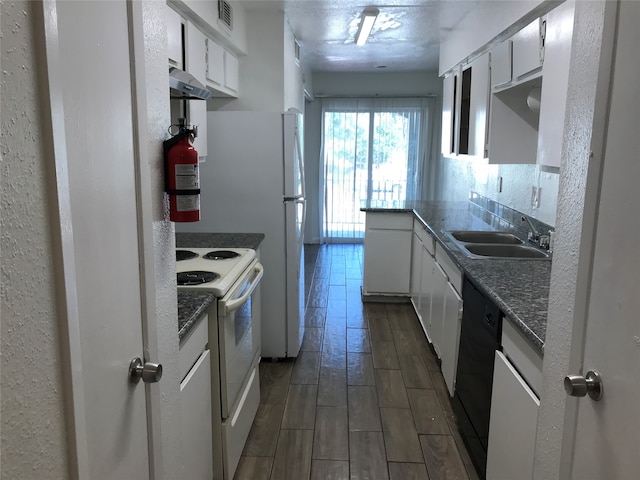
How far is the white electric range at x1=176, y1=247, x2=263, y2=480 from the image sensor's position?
2.01m

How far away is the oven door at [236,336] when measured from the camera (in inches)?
79.5

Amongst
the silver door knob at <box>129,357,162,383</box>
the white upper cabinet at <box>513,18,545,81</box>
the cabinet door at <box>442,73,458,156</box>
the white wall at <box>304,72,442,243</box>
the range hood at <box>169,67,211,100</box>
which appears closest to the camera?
the silver door knob at <box>129,357,162,383</box>

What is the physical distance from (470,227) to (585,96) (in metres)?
2.68

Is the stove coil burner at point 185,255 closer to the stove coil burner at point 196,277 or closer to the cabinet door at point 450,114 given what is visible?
the stove coil burner at point 196,277

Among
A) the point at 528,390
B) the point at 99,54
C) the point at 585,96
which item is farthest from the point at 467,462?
the point at 99,54

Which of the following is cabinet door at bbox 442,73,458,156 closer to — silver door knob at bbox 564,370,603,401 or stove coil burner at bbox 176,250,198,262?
stove coil burner at bbox 176,250,198,262

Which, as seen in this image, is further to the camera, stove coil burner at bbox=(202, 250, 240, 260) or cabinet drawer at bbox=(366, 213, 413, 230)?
cabinet drawer at bbox=(366, 213, 413, 230)

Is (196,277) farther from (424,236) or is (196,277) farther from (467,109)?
(467,109)

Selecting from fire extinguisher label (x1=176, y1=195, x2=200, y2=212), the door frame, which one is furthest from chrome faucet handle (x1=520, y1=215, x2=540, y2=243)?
fire extinguisher label (x1=176, y1=195, x2=200, y2=212)

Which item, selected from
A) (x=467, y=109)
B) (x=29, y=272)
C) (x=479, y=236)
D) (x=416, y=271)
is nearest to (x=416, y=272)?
(x=416, y=271)

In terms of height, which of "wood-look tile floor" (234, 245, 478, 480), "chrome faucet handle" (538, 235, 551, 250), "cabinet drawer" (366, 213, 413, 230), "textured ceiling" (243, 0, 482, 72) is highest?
"textured ceiling" (243, 0, 482, 72)

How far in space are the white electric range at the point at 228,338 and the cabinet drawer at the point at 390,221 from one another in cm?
205

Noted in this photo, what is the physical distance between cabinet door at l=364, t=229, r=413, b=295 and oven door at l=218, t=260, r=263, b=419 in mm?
2106

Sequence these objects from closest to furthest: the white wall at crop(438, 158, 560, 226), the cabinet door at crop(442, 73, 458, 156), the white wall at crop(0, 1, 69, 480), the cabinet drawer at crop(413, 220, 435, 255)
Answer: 1. the white wall at crop(0, 1, 69, 480)
2. the white wall at crop(438, 158, 560, 226)
3. the cabinet drawer at crop(413, 220, 435, 255)
4. the cabinet door at crop(442, 73, 458, 156)
